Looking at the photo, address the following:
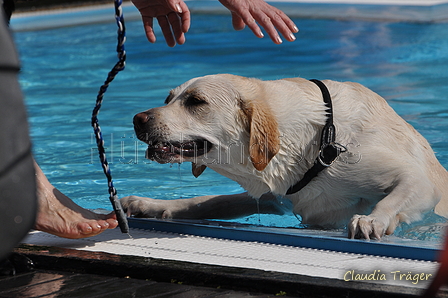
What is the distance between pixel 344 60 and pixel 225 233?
7385 mm

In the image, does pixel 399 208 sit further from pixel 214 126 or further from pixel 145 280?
pixel 145 280

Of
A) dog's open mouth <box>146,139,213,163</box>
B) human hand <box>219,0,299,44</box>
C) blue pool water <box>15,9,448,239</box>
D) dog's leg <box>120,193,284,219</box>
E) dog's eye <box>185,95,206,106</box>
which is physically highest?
human hand <box>219,0,299,44</box>

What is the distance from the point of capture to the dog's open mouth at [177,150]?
10.1ft

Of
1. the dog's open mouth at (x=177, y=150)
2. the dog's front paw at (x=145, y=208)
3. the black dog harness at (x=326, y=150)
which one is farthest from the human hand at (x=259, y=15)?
the dog's front paw at (x=145, y=208)

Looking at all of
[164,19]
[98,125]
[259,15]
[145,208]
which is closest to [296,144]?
[259,15]

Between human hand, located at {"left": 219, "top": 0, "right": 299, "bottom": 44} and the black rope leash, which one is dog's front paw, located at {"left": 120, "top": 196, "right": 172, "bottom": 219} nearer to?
the black rope leash

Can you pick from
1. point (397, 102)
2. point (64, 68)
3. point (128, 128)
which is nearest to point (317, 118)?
point (128, 128)

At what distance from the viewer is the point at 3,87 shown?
1222mm

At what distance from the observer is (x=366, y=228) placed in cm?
266

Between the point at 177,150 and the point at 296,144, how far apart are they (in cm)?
64

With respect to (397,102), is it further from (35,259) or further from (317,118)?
(35,259)

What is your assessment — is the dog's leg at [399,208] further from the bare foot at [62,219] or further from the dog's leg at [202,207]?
the bare foot at [62,219]

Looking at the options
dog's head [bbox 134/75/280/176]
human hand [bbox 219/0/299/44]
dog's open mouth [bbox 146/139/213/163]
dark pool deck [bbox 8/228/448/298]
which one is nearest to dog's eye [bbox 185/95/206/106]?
dog's head [bbox 134/75/280/176]

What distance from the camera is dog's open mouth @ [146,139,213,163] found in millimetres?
3064
